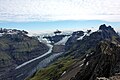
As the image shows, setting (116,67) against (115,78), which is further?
(116,67)

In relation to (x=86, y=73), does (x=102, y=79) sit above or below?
above

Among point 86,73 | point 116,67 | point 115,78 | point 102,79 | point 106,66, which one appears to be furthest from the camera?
point 86,73

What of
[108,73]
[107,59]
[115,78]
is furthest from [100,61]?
[115,78]

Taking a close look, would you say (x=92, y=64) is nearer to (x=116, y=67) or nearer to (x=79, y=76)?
(x=79, y=76)

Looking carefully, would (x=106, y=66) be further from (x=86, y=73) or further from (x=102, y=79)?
(x=102, y=79)

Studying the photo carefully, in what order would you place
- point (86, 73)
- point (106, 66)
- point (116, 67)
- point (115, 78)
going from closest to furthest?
point (115, 78), point (116, 67), point (106, 66), point (86, 73)

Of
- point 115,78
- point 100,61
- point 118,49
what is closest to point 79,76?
point 100,61

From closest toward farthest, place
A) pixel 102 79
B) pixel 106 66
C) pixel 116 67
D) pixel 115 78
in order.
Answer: pixel 102 79
pixel 115 78
pixel 116 67
pixel 106 66

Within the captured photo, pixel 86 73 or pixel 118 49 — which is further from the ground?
pixel 118 49

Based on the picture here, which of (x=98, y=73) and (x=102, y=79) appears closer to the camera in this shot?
(x=102, y=79)
